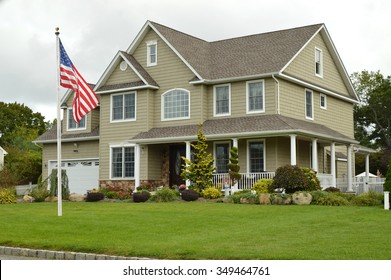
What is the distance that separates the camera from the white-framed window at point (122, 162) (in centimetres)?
3203

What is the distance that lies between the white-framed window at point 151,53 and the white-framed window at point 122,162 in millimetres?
4590

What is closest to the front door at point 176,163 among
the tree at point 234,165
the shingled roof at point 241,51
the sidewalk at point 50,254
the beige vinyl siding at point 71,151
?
the shingled roof at point 241,51

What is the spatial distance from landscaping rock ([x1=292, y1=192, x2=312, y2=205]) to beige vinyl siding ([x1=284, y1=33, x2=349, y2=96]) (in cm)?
852

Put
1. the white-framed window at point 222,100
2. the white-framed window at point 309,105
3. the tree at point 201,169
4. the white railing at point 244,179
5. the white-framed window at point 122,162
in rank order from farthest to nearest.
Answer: the white-framed window at point 122,162 → the white-framed window at point 309,105 → the white-framed window at point 222,100 → the white railing at point 244,179 → the tree at point 201,169

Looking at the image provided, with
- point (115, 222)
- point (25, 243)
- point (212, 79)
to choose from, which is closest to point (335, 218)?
point (115, 222)

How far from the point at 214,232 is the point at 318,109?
19286mm

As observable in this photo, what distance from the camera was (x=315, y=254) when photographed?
11.0 metres

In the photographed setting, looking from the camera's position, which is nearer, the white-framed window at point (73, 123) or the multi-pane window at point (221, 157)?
the multi-pane window at point (221, 157)

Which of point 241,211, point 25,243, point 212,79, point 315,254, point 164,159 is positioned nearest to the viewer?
point 315,254

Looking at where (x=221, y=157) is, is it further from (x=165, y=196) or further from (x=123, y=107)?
(x=123, y=107)

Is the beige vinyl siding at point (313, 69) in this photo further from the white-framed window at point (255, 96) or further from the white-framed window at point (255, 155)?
the white-framed window at point (255, 155)

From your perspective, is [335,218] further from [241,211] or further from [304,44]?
[304,44]

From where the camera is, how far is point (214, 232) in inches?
577

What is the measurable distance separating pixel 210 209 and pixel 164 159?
11.6 metres
